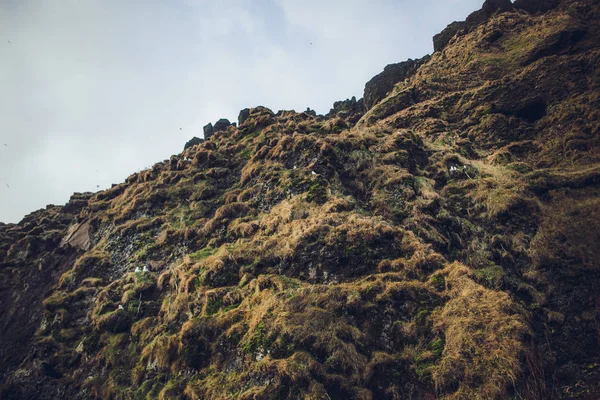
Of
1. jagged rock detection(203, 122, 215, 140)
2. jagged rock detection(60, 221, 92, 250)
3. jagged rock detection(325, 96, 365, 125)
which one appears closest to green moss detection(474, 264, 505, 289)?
jagged rock detection(60, 221, 92, 250)

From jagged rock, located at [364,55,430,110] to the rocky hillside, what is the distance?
12695mm

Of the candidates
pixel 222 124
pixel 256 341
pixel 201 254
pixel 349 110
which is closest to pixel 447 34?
pixel 349 110

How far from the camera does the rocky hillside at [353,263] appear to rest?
11531mm

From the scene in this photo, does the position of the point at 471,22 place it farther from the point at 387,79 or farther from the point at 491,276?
the point at 491,276

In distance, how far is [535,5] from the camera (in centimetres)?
4253

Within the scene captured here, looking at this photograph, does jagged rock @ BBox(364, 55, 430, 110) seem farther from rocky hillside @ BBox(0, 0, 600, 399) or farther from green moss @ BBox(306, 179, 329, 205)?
green moss @ BBox(306, 179, 329, 205)

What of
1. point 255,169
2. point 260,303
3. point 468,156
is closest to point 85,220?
point 255,169

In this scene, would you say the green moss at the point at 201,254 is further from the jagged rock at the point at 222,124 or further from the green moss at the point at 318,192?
the jagged rock at the point at 222,124

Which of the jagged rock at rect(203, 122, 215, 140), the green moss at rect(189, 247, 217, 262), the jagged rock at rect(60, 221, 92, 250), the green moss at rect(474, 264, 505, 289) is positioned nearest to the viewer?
the green moss at rect(474, 264, 505, 289)

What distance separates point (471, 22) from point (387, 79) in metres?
13.9

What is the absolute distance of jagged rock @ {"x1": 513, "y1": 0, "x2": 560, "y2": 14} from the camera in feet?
132

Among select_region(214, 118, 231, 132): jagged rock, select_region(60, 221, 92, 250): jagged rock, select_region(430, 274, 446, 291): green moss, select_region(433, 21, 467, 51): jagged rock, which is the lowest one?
select_region(430, 274, 446, 291): green moss

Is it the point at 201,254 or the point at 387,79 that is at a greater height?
the point at 387,79

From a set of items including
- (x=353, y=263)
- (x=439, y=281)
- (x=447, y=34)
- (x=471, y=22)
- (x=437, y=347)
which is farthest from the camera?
(x=447, y=34)
